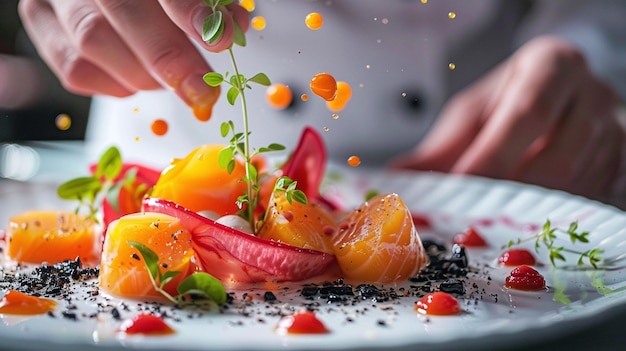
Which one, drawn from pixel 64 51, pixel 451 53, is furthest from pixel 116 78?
pixel 451 53

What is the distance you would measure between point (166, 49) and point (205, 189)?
29cm

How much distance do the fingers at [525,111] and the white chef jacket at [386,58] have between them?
283 millimetres

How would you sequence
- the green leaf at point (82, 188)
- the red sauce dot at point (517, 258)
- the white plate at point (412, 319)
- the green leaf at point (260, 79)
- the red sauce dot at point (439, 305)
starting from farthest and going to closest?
the green leaf at point (82, 188) → the red sauce dot at point (517, 258) → the green leaf at point (260, 79) → the red sauce dot at point (439, 305) → the white plate at point (412, 319)

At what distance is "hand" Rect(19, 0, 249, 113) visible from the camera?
4.75 feet

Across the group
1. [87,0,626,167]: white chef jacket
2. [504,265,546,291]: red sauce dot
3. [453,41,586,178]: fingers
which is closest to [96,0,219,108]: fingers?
[504,265,546,291]: red sauce dot

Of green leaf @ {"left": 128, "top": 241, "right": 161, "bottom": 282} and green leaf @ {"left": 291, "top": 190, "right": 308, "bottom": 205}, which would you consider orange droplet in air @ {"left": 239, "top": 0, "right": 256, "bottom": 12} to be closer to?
green leaf @ {"left": 291, "top": 190, "right": 308, "bottom": 205}

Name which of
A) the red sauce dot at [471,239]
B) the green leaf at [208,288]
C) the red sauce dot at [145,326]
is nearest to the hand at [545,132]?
the red sauce dot at [471,239]

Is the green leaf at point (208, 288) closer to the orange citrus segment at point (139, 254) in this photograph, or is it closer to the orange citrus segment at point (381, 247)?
the orange citrus segment at point (139, 254)

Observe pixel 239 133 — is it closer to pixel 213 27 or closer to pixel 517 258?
pixel 213 27

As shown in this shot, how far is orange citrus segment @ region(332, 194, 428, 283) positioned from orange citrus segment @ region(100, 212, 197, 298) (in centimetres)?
30

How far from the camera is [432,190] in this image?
2338mm

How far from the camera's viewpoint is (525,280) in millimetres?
1428

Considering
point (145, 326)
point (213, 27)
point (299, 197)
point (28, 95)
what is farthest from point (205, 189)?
point (28, 95)

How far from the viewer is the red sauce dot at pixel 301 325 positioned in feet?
3.70
